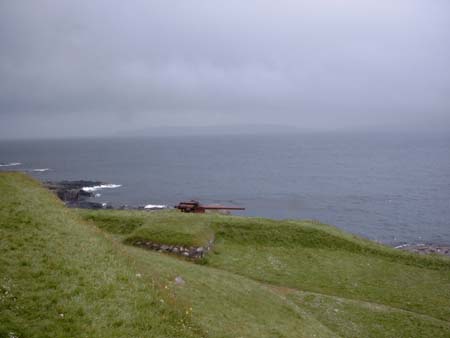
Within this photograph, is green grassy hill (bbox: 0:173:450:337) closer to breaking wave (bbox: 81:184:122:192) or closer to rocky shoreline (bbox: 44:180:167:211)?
rocky shoreline (bbox: 44:180:167:211)

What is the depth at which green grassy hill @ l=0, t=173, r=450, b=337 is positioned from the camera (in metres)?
13.9

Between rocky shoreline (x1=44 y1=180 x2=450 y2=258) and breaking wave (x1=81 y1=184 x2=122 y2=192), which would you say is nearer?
rocky shoreline (x1=44 y1=180 x2=450 y2=258)

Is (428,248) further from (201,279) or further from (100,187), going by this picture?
(100,187)

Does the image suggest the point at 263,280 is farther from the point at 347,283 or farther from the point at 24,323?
the point at 24,323

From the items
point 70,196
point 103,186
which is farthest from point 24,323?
point 103,186

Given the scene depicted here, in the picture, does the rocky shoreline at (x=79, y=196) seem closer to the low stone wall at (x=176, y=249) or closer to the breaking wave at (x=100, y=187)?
the breaking wave at (x=100, y=187)

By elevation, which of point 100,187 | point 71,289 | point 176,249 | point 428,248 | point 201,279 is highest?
point 71,289


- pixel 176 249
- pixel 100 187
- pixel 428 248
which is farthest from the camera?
pixel 100 187

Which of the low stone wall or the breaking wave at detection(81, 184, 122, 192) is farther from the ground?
the low stone wall

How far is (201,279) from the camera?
23812mm

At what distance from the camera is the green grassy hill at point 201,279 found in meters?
13.9

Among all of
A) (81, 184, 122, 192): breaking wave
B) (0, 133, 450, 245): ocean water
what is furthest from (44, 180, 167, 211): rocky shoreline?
(0, 133, 450, 245): ocean water

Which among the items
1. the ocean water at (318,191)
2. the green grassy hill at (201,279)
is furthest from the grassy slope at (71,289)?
the ocean water at (318,191)

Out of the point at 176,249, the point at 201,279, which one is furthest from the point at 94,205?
Result: the point at 201,279
